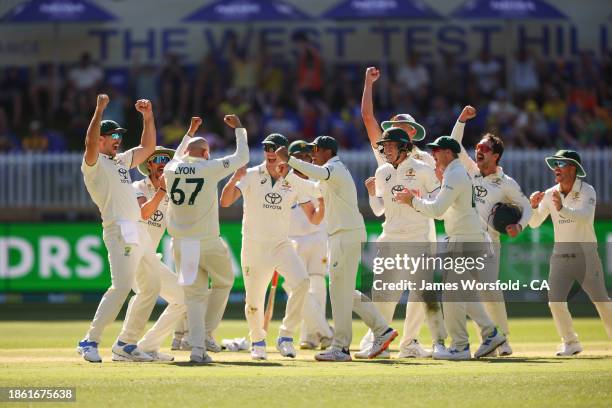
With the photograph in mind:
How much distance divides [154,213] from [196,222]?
6.04 feet

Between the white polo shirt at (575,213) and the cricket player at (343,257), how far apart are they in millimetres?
2320

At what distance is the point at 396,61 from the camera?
102 feet

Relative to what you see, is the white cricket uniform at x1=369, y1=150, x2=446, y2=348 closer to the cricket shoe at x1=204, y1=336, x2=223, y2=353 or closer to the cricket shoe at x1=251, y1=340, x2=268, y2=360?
the cricket shoe at x1=251, y1=340, x2=268, y2=360

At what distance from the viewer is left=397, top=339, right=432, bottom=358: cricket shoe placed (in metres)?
14.3

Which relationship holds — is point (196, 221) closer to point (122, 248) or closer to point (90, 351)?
point (122, 248)

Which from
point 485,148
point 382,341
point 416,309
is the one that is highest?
point 485,148

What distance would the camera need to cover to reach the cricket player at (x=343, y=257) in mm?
13711

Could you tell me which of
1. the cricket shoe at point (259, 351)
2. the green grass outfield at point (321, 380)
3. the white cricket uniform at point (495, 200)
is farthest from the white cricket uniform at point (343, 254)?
the white cricket uniform at point (495, 200)

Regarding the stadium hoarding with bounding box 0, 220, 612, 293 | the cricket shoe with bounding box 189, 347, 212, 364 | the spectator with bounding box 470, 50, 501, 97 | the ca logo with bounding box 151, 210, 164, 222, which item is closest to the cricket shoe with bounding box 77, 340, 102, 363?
the cricket shoe with bounding box 189, 347, 212, 364

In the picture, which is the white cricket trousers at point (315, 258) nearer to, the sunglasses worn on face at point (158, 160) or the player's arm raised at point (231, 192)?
the player's arm raised at point (231, 192)

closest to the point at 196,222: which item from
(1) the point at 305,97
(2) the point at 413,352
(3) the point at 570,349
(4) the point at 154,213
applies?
(4) the point at 154,213

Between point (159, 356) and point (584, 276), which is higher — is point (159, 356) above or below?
below

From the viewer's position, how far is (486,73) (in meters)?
29.8

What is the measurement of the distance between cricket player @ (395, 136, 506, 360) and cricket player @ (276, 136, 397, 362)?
2.28 feet
